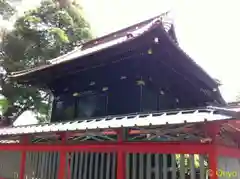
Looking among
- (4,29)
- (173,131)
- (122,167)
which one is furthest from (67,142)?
(4,29)

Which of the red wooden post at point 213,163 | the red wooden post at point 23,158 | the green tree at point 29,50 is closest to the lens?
the red wooden post at point 213,163

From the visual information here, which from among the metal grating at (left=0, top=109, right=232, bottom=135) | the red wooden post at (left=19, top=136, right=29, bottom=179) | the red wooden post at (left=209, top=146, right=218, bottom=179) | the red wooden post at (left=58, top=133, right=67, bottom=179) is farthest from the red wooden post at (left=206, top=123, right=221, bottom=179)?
the red wooden post at (left=19, top=136, right=29, bottom=179)

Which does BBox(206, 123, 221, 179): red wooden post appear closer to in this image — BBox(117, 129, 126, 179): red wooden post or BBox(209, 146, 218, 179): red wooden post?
BBox(209, 146, 218, 179): red wooden post

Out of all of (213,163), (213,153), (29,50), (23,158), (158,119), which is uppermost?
(29,50)

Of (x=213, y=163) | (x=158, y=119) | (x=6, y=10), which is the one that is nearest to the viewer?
(x=213, y=163)

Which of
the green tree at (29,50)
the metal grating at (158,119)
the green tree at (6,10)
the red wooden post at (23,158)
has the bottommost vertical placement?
the red wooden post at (23,158)

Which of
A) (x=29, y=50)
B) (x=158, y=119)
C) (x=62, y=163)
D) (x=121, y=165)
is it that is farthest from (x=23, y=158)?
(x=29, y=50)

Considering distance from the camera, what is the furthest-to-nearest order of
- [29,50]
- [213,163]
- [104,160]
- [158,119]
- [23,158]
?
1. [29,50]
2. [23,158]
3. [104,160]
4. [158,119]
5. [213,163]

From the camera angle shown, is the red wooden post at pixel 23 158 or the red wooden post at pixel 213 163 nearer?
the red wooden post at pixel 213 163

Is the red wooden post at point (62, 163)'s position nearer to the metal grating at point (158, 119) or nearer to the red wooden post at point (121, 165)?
the metal grating at point (158, 119)

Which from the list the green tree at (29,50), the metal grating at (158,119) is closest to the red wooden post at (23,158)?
Answer: the metal grating at (158,119)

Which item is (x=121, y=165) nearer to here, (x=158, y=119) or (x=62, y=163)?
(x=158, y=119)

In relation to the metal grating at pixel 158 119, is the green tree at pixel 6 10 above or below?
above

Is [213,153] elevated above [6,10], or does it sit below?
below
